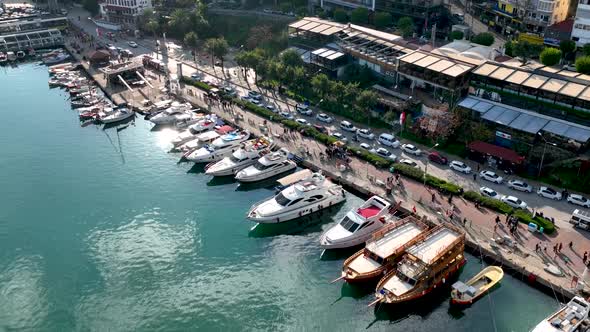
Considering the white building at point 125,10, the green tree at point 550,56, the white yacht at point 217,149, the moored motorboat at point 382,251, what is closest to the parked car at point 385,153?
the moored motorboat at point 382,251

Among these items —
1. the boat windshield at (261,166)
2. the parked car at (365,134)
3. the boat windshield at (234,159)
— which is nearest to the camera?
the boat windshield at (261,166)

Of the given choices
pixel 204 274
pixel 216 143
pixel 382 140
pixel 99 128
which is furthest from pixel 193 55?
pixel 204 274

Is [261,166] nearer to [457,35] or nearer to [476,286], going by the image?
[476,286]

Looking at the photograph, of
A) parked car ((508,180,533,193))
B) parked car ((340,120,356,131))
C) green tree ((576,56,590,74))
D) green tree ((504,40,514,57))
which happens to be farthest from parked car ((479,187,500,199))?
green tree ((504,40,514,57))

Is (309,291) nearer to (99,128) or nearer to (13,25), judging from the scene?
(99,128)

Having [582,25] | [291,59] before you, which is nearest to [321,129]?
[291,59]

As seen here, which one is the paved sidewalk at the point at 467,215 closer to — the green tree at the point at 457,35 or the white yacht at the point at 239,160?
the white yacht at the point at 239,160
